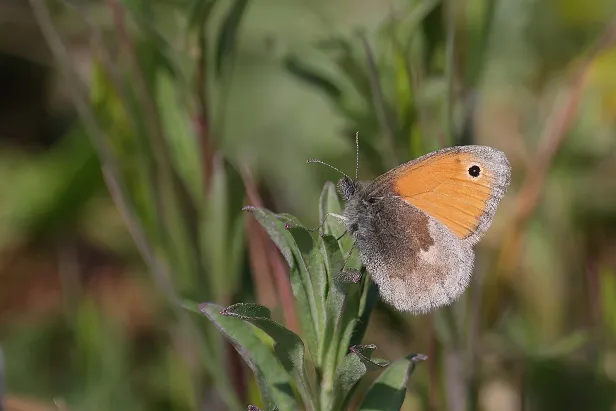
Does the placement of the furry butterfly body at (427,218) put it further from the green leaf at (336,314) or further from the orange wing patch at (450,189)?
the green leaf at (336,314)

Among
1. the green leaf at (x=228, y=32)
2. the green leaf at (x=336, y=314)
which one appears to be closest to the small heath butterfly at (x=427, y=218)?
the green leaf at (x=336, y=314)

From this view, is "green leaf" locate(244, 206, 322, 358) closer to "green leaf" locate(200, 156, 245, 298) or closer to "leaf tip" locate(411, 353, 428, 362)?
"leaf tip" locate(411, 353, 428, 362)

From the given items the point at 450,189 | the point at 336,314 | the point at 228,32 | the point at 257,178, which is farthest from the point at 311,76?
the point at 336,314

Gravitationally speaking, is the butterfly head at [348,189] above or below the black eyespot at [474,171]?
below

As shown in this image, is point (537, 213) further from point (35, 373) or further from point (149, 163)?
point (35, 373)

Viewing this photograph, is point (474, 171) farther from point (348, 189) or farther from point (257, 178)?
point (257, 178)

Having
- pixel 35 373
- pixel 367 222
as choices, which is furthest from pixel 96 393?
pixel 367 222

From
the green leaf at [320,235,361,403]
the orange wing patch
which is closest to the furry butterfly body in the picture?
the orange wing patch
